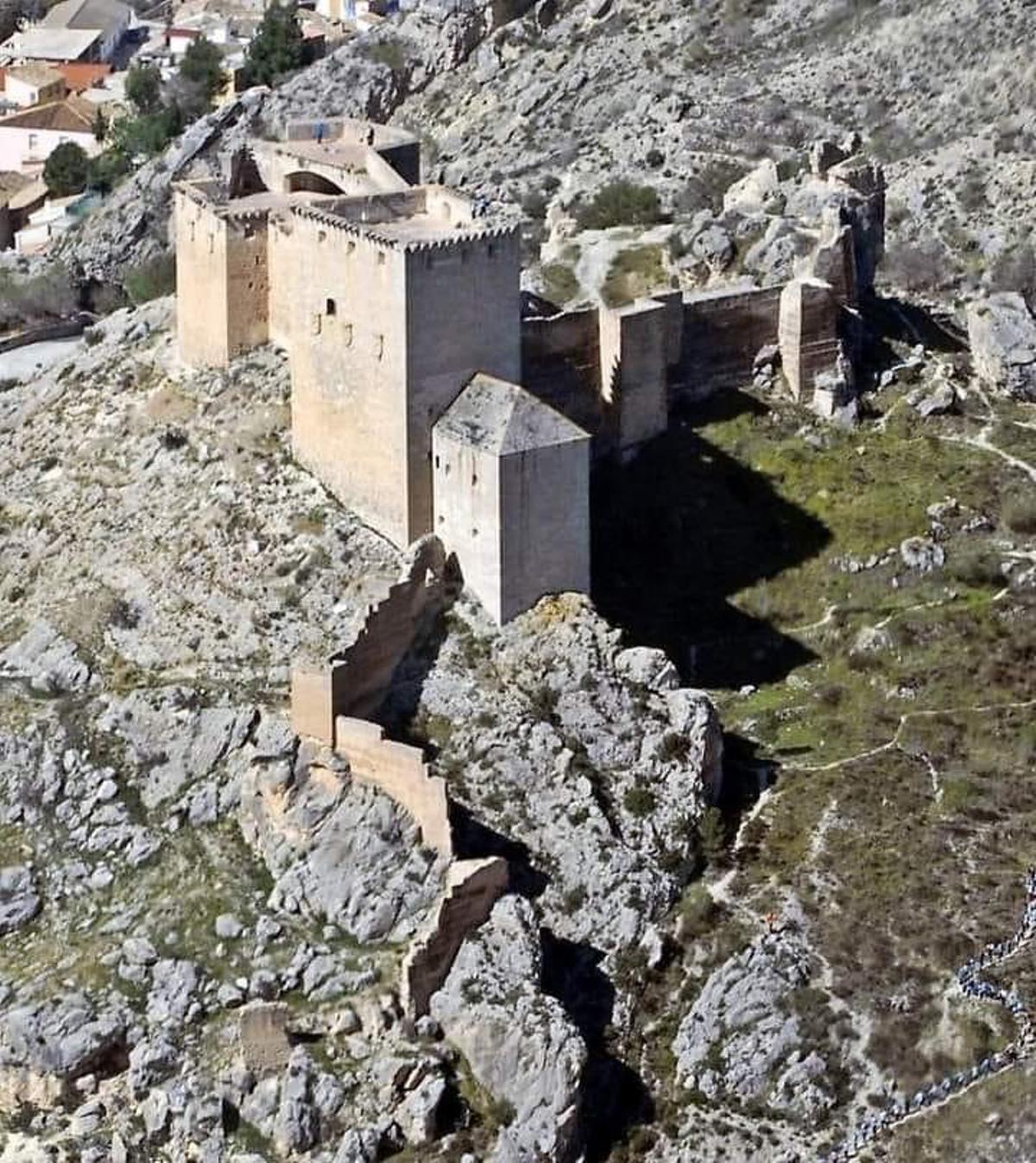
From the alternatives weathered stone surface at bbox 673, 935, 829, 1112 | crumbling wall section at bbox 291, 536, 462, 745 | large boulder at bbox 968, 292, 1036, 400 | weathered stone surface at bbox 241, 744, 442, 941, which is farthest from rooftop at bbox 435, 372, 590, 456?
large boulder at bbox 968, 292, 1036, 400

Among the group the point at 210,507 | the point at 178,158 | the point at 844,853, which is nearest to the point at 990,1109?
the point at 844,853

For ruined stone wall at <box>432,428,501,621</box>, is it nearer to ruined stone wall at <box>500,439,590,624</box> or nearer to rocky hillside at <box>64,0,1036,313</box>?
→ ruined stone wall at <box>500,439,590,624</box>

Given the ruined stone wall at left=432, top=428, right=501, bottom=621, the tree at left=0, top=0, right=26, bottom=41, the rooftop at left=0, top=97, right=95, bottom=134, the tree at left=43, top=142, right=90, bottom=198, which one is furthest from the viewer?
the tree at left=0, top=0, right=26, bottom=41

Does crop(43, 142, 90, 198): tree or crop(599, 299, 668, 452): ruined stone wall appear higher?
crop(599, 299, 668, 452): ruined stone wall

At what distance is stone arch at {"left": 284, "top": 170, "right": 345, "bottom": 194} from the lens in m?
60.3

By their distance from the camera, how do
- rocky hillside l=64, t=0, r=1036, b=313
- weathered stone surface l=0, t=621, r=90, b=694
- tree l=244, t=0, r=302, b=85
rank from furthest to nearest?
tree l=244, t=0, r=302, b=85 → rocky hillside l=64, t=0, r=1036, b=313 → weathered stone surface l=0, t=621, r=90, b=694

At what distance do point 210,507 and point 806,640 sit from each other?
1039 cm

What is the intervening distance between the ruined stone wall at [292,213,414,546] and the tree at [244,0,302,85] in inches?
1798

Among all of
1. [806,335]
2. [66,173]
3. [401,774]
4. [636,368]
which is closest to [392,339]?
[636,368]

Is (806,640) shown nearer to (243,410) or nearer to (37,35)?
(243,410)

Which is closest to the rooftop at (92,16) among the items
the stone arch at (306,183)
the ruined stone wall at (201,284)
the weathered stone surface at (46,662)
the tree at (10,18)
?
the tree at (10,18)

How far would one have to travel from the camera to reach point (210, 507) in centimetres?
5434

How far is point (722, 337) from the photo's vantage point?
59.7 m

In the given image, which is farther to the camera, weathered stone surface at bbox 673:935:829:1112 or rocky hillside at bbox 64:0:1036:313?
rocky hillside at bbox 64:0:1036:313
